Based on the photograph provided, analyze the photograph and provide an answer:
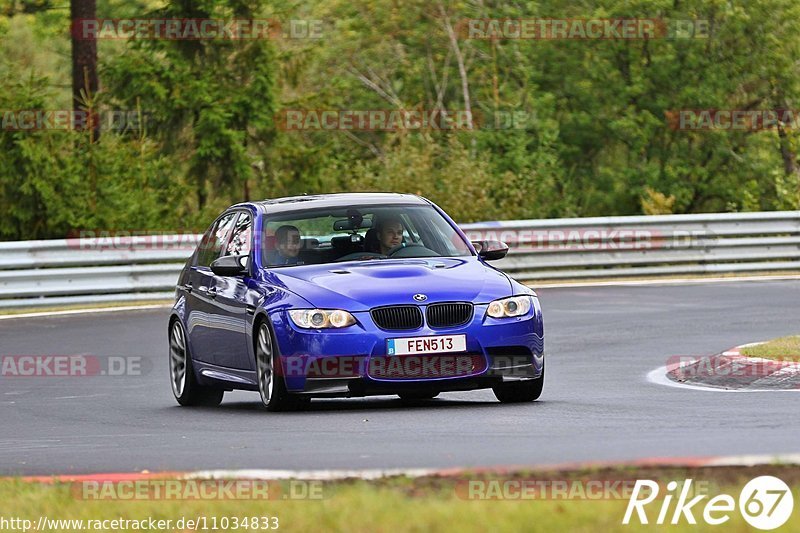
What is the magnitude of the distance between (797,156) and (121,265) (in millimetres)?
22936

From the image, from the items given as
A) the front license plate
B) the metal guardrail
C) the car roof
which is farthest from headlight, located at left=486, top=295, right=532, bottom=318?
the metal guardrail

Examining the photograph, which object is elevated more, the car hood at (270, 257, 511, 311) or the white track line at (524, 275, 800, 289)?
the car hood at (270, 257, 511, 311)

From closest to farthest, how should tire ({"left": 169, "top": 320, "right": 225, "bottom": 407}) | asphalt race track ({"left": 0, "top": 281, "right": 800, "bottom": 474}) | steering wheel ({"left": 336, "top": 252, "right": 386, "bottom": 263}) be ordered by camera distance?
asphalt race track ({"left": 0, "top": 281, "right": 800, "bottom": 474}) → steering wheel ({"left": 336, "top": 252, "right": 386, "bottom": 263}) → tire ({"left": 169, "top": 320, "right": 225, "bottom": 407})

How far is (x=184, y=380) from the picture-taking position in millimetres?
14133

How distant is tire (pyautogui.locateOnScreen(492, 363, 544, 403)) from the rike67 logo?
5.33 m

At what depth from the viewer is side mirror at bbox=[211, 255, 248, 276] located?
12.9 metres

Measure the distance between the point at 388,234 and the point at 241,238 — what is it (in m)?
1.24

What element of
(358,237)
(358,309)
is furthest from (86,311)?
(358,309)

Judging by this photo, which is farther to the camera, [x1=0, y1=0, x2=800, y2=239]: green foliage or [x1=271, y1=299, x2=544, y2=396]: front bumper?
[x1=0, y1=0, x2=800, y2=239]: green foliage

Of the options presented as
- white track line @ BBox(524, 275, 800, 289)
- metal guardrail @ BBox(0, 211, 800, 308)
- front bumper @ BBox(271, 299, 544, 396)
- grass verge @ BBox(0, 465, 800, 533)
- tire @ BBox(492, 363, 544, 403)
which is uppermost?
grass verge @ BBox(0, 465, 800, 533)

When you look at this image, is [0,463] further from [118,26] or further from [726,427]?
[118,26]

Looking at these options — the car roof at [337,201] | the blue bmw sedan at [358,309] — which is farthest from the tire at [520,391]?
the car roof at [337,201]

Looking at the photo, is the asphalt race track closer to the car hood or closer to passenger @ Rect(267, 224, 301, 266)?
the car hood

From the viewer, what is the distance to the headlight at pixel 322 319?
38.5 feet
